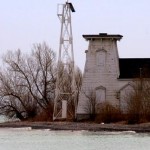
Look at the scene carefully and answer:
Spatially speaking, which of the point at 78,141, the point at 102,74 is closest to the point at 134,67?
the point at 102,74

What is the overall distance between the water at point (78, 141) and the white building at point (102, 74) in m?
12.2

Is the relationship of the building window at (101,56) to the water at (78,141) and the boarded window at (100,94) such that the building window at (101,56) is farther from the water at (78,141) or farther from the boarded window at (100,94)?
the water at (78,141)

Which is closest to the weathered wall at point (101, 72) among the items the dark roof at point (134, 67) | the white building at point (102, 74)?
the white building at point (102, 74)

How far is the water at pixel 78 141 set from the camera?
93.6 ft

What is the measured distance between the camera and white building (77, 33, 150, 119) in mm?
51812

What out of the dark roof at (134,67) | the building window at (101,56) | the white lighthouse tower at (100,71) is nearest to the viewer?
the dark roof at (134,67)

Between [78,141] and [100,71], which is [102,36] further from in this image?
[78,141]

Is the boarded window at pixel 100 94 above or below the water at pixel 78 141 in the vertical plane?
above

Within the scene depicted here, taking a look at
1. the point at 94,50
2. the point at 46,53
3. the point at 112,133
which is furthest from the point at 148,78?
the point at 46,53

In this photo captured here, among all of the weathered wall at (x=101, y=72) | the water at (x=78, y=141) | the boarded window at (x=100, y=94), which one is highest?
the weathered wall at (x=101, y=72)

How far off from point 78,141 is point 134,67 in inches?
844

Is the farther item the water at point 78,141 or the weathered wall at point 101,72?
the weathered wall at point 101,72

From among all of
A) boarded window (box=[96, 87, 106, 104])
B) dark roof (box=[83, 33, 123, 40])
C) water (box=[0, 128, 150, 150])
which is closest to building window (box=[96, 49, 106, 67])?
dark roof (box=[83, 33, 123, 40])

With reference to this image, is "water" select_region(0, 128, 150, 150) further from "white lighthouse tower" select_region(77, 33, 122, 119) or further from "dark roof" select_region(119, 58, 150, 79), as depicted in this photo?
"dark roof" select_region(119, 58, 150, 79)
